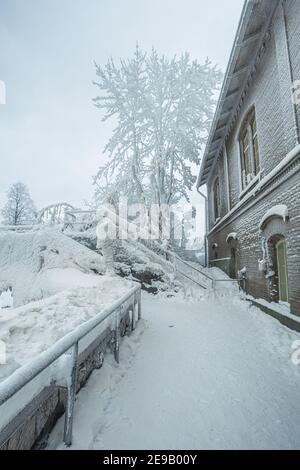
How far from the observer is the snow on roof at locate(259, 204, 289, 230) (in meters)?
5.14

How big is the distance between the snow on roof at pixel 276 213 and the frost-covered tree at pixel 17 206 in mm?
24430

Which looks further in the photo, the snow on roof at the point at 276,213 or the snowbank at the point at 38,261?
the snowbank at the point at 38,261

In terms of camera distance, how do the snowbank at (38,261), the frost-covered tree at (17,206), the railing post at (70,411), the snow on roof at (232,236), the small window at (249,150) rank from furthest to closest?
the frost-covered tree at (17,206)
the snow on roof at (232,236)
the snowbank at (38,261)
the small window at (249,150)
the railing post at (70,411)

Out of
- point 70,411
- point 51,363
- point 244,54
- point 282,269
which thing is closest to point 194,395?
point 70,411

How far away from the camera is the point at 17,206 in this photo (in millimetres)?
25875

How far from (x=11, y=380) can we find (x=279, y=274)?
→ 250 inches

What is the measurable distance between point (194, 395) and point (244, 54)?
8.66 meters

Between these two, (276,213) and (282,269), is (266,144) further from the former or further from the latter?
(282,269)

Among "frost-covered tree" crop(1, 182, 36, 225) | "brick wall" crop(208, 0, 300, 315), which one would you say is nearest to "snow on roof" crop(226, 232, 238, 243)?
"brick wall" crop(208, 0, 300, 315)

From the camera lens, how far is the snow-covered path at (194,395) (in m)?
2.10

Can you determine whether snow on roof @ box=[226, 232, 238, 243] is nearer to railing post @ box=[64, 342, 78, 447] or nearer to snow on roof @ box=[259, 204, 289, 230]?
snow on roof @ box=[259, 204, 289, 230]

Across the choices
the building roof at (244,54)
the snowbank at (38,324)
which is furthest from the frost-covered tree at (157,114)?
the snowbank at (38,324)

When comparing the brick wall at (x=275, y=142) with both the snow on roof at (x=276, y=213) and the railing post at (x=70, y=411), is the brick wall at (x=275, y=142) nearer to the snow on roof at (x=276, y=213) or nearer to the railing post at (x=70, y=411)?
the snow on roof at (x=276, y=213)
